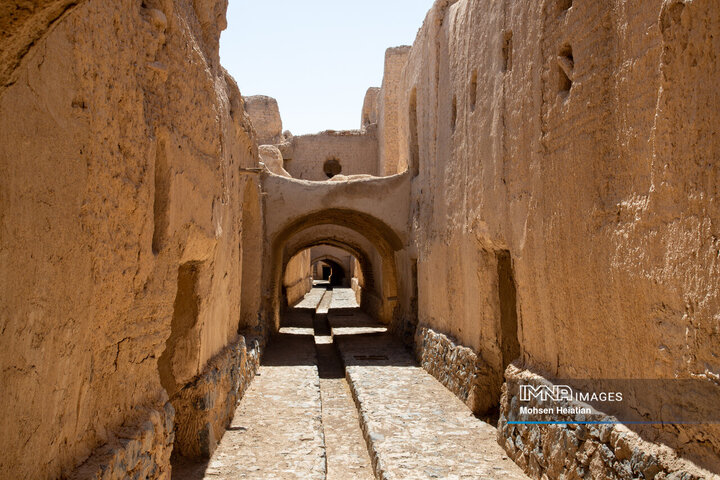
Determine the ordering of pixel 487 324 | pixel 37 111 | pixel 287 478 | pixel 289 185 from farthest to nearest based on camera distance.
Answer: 1. pixel 289 185
2. pixel 487 324
3. pixel 287 478
4. pixel 37 111

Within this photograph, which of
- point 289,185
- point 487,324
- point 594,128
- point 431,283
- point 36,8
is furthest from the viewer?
point 289,185

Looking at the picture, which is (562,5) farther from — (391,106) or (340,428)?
(391,106)

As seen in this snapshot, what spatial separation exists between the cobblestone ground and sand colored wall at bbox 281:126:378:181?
467 inches

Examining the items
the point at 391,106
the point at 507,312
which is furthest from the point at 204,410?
the point at 391,106

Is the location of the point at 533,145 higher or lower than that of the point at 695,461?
higher

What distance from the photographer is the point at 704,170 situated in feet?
9.48

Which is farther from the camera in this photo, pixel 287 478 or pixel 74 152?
pixel 287 478

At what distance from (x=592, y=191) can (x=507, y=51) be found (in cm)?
251

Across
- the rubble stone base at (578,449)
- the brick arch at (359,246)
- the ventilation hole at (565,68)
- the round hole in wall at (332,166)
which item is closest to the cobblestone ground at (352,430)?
the rubble stone base at (578,449)

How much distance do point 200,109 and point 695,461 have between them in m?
4.44

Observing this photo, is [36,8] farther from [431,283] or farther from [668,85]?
[431,283]

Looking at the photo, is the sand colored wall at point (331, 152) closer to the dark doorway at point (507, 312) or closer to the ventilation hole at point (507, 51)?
the dark doorway at point (507, 312)

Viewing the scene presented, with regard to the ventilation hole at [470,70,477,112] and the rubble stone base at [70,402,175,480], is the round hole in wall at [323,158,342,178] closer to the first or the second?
the ventilation hole at [470,70,477,112]

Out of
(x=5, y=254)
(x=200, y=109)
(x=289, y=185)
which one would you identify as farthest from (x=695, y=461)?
(x=289, y=185)
